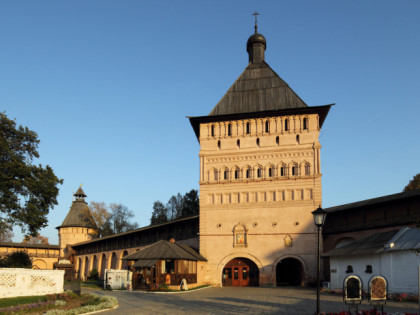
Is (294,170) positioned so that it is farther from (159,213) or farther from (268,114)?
(159,213)

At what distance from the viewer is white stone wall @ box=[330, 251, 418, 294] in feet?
61.3

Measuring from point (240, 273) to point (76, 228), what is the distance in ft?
133

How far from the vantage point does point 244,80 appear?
35219mm

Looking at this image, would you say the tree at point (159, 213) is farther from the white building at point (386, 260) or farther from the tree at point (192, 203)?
the white building at point (386, 260)

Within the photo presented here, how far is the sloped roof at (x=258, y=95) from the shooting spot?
3219 centimetres

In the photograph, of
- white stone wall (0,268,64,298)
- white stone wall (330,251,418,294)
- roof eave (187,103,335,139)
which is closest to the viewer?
white stone wall (0,268,64,298)

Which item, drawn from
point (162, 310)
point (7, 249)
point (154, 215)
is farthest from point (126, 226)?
point (162, 310)

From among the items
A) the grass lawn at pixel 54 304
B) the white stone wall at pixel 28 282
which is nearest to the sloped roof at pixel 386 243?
the grass lawn at pixel 54 304

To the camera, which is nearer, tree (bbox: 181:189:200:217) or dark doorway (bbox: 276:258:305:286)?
dark doorway (bbox: 276:258:305:286)

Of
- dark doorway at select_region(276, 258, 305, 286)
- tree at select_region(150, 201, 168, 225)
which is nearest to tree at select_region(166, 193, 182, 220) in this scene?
tree at select_region(150, 201, 168, 225)

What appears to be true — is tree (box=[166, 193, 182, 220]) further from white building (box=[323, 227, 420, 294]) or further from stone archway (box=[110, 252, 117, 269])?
white building (box=[323, 227, 420, 294])

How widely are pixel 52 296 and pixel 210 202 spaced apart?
16035mm

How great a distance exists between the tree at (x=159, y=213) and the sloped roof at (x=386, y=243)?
44343 mm

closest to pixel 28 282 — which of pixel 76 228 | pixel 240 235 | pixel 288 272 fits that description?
pixel 240 235
